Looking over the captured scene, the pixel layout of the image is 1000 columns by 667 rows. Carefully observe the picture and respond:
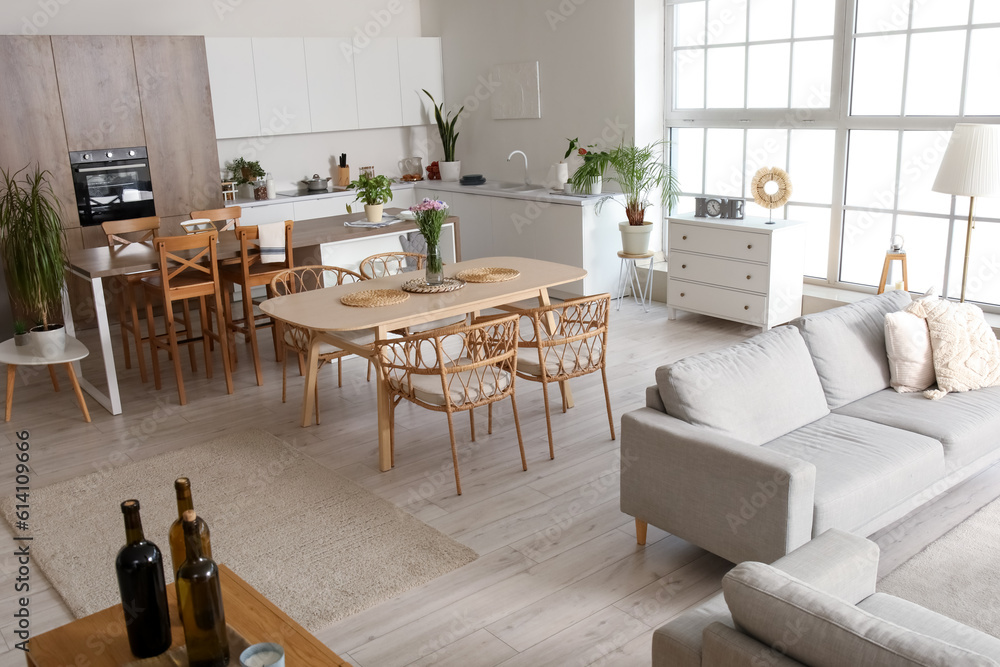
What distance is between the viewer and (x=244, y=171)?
7.35m

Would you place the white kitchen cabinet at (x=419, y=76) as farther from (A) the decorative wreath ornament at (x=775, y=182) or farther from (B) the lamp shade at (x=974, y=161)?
(B) the lamp shade at (x=974, y=161)

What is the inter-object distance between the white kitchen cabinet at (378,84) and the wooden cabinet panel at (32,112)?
2.55 metres

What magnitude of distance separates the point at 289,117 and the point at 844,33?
4.43 m

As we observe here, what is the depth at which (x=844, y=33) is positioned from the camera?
559 cm

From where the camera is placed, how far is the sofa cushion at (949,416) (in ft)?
10.9

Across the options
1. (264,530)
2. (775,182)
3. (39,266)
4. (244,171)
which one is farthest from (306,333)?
(244,171)

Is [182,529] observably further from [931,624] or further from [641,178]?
[641,178]

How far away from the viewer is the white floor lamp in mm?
4242

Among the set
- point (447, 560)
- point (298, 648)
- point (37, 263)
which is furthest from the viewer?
point (37, 263)

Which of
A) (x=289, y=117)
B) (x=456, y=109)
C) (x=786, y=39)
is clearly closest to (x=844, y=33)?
(x=786, y=39)

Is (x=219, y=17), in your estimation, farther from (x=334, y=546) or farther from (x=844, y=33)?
(x=334, y=546)

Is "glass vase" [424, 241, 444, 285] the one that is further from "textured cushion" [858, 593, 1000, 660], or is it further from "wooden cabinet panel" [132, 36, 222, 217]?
"wooden cabinet panel" [132, 36, 222, 217]

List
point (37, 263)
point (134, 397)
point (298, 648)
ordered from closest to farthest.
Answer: point (298, 648), point (37, 263), point (134, 397)

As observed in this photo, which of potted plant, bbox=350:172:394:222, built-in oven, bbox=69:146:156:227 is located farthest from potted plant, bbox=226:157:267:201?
potted plant, bbox=350:172:394:222
